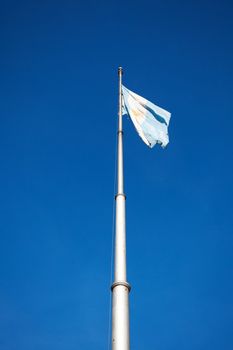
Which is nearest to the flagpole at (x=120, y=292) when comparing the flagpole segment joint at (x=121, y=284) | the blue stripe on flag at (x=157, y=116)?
the flagpole segment joint at (x=121, y=284)

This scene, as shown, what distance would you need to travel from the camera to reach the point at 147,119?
14148 mm

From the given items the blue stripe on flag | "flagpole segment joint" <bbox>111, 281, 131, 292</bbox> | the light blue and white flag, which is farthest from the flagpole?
the blue stripe on flag

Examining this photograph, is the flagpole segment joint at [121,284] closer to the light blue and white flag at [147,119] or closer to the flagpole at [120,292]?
the flagpole at [120,292]

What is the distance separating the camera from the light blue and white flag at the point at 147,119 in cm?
1344

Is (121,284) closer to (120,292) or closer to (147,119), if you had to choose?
(120,292)

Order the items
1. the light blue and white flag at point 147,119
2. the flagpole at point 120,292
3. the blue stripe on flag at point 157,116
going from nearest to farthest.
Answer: the flagpole at point 120,292 < the light blue and white flag at point 147,119 < the blue stripe on flag at point 157,116

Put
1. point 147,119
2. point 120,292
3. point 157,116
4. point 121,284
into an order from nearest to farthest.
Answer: point 120,292 < point 121,284 < point 147,119 < point 157,116

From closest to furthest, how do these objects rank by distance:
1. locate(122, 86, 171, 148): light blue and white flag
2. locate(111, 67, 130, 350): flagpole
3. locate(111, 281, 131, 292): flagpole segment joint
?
locate(111, 67, 130, 350): flagpole, locate(111, 281, 131, 292): flagpole segment joint, locate(122, 86, 171, 148): light blue and white flag

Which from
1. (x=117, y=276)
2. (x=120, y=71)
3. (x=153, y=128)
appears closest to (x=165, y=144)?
(x=153, y=128)

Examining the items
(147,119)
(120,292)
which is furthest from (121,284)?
(147,119)

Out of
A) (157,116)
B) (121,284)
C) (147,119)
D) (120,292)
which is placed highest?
(157,116)

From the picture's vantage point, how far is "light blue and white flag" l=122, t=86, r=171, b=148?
1344cm

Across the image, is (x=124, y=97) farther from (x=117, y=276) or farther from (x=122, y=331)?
(x=122, y=331)

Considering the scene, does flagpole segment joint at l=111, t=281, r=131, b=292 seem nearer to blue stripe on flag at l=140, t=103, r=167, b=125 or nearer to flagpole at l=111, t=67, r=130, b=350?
flagpole at l=111, t=67, r=130, b=350
